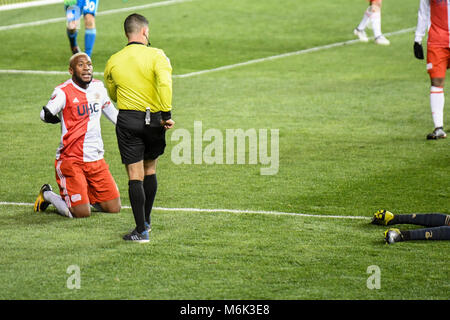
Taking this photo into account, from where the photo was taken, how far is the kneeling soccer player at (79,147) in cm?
842

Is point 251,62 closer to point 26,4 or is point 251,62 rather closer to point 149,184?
point 149,184

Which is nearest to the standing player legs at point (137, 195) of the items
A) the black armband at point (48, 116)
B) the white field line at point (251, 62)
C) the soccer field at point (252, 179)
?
the soccer field at point (252, 179)

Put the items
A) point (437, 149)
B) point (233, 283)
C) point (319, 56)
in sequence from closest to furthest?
point (233, 283) < point (437, 149) < point (319, 56)

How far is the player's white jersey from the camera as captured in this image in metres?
8.53

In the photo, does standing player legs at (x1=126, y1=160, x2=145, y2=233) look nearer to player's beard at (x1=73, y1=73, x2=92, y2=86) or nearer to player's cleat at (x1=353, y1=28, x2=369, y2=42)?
player's beard at (x1=73, y1=73, x2=92, y2=86)

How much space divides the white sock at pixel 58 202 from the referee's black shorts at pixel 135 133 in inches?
47.6

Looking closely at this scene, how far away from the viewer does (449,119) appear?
514 inches

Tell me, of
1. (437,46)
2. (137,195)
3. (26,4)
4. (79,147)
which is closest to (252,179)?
(79,147)

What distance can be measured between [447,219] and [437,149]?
377 cm

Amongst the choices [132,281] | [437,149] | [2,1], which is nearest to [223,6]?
[2,1]

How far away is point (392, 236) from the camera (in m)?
7.40

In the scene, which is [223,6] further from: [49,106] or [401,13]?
[49,106]

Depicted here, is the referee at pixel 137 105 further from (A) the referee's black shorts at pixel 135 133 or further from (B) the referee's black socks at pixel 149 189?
(B) the referee's black socks at pixel 149 189

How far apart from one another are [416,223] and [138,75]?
2.79 metres
